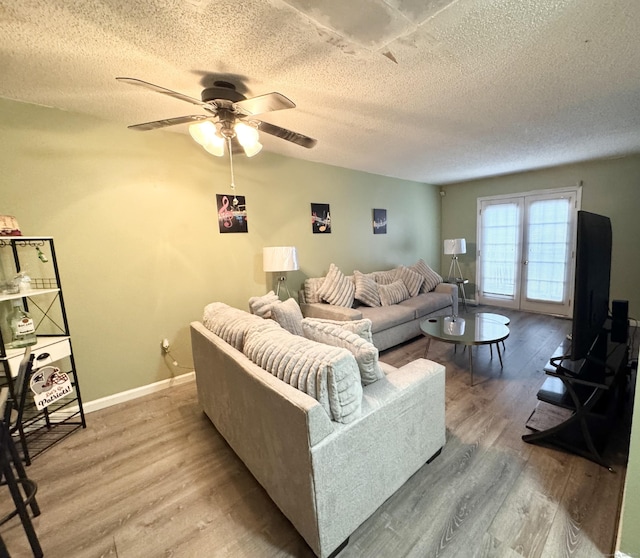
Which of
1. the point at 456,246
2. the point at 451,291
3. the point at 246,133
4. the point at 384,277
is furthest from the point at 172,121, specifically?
the point at 456,246

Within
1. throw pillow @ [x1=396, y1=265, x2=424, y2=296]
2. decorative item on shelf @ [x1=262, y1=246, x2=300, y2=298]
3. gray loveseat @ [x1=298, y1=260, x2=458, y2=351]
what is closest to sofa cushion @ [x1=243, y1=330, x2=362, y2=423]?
decorative item on shelf @ [x1=262, y1=246, x2=300, y2=298]

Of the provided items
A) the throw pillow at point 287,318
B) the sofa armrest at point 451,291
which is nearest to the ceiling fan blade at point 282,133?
the throw pillow at point 287,318

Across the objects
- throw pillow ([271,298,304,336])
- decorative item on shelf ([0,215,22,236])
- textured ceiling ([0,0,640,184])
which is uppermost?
textured ceiling ([0,0,640,184])

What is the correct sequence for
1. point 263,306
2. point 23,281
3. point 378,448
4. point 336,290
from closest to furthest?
point 378,448 → point 23,281 → point 263,306 → point 336,290

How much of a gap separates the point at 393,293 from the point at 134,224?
3.15 m

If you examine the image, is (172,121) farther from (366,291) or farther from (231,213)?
(366,291)

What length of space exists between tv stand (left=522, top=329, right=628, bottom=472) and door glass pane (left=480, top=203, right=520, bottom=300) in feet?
10.9

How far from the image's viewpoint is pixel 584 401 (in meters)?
1.78

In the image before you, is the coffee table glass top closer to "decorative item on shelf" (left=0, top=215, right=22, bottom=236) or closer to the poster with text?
the poster with text

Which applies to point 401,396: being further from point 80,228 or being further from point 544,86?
point 80,228

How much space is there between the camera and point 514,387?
2.59 m

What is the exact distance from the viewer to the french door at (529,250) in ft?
15.0

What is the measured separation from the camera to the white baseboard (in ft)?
8.07

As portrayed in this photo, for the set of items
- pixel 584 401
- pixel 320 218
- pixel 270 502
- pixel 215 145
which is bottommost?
pixel 270 502
